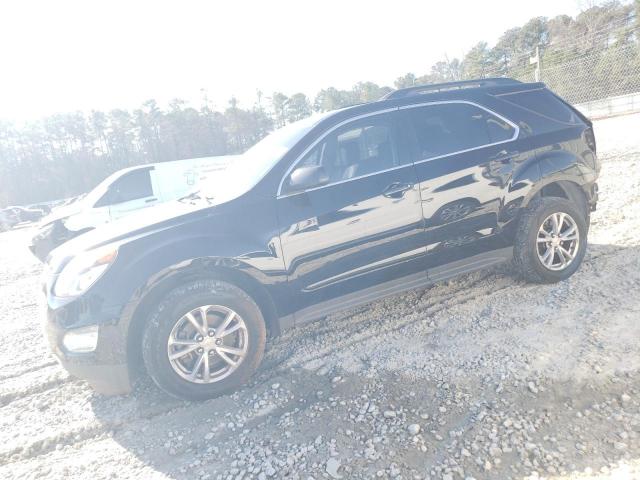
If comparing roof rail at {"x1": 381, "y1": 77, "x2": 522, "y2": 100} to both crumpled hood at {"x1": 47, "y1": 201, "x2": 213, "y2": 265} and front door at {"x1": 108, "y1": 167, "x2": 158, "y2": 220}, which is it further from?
front door at {"x1": 108, "y1": 167, "x2": 158, "y2": 220}

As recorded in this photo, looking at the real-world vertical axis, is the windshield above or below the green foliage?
below

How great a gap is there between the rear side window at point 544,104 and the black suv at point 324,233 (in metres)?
0.01

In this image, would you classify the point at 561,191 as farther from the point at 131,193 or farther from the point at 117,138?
the point at 117,138

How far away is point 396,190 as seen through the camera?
3.48 m

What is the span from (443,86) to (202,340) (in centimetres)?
306

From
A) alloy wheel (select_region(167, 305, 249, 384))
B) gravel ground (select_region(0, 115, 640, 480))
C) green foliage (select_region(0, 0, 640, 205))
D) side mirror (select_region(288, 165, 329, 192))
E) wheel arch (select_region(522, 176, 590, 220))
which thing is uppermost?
green foliage (select_region(0, 0, 640, 205))

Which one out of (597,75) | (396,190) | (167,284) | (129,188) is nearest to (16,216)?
(129,188)

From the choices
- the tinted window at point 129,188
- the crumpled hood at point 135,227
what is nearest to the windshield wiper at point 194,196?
the crumpled hood at point 135,227

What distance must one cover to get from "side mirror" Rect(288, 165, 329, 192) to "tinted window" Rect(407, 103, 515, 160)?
0.95 meters

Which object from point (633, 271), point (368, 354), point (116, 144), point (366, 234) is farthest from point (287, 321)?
point (116, 144)

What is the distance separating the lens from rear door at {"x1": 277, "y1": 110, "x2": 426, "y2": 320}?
3.27 m

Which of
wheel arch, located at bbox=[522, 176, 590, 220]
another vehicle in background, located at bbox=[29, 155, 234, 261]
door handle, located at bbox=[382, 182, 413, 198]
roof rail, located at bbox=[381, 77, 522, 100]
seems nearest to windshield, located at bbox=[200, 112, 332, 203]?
roof rail, located at bbox=[381, 77, 522, 100]

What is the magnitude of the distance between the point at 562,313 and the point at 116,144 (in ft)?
217

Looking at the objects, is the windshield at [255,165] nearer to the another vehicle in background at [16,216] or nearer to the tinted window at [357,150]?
the tinted window at [357,150]
